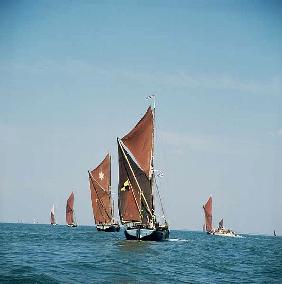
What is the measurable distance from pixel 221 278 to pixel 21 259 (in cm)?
1386

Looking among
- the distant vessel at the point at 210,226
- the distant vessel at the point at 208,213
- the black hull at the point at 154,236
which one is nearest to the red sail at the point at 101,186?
the black hull at the point at 154,236

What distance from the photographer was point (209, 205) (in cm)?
13412

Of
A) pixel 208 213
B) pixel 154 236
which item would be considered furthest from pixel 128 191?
pixel 208 213

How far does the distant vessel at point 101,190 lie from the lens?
92500mm

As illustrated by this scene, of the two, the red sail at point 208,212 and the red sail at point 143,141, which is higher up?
the red sail at point 143,141

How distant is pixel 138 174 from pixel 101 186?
118 ft

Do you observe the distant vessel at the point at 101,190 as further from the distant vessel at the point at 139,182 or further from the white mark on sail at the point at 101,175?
the distant vessel at the point at 139,182

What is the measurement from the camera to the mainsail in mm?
57875

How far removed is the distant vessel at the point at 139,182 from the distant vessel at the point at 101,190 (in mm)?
32442

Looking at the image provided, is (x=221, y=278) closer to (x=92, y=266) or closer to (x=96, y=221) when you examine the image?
(x=92, y=266)

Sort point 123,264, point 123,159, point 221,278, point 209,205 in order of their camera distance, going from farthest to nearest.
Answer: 1. point 209,205
2. point 123,159
3. point 123,264
4. point 221,278

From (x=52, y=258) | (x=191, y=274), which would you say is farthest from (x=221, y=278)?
(x=52, y=258)

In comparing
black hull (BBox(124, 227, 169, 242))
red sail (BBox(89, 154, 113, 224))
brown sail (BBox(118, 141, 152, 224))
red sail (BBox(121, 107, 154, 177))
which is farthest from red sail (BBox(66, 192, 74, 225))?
red sail (BBox(121, 107, 154, 177))

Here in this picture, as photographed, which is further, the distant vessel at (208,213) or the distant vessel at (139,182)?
the distant vessel at (208,213)
